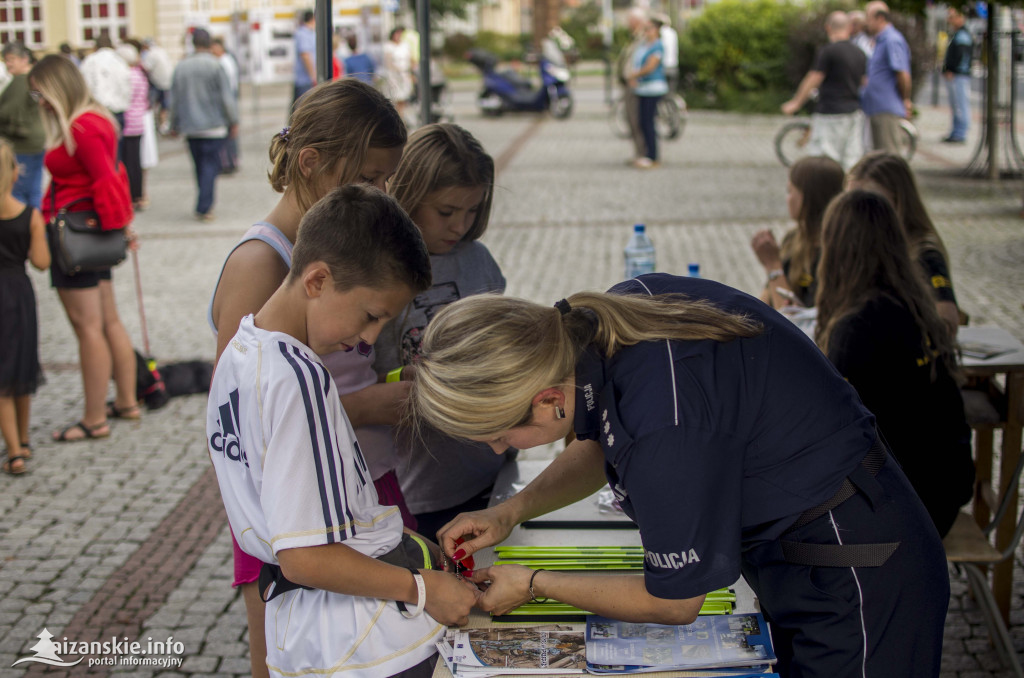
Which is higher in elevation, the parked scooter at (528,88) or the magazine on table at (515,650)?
the parked scooter at (528,88)

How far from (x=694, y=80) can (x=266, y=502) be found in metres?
21.5

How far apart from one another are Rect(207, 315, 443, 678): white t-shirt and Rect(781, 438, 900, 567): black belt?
0.67m

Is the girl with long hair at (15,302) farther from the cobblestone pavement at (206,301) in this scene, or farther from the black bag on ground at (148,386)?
the black bag on ground at (148,386)

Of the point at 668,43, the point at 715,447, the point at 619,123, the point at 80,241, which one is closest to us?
the point at 715,447

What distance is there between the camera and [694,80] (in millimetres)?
21891

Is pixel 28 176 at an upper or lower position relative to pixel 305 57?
lower

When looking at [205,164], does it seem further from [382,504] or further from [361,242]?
[361,242]

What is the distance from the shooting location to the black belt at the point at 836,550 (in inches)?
66.6

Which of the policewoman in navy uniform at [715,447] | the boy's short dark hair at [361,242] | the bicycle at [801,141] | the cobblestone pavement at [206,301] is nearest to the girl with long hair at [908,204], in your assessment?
the cobblestone pavement at [206,301]

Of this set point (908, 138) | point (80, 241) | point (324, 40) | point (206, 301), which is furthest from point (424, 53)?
point (908, 138)

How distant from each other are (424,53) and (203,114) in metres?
7.64

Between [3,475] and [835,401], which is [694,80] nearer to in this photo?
[3,475]

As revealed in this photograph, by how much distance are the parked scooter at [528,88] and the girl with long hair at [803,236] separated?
16.0 m

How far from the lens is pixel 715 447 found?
1.56 m
